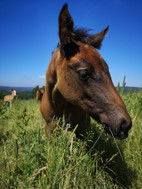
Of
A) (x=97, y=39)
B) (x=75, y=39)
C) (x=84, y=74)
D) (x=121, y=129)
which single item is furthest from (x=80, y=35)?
(x=121, y=129)

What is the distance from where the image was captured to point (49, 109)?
7.27ft

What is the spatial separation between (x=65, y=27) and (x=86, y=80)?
0.82m

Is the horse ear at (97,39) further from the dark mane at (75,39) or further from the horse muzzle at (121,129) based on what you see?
the horse muzzle at (121,129)

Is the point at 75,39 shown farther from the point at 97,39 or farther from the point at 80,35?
the point at 97,39

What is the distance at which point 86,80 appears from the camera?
1426 mm

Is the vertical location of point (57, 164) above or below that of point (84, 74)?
below

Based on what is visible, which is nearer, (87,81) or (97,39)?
(87,81)

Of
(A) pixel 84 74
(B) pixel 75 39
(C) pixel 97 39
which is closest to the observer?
(A) pixel 84 74

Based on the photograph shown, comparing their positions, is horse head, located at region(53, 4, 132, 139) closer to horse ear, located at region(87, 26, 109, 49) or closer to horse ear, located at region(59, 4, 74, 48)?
horse ear, located at region(59, 4, 74, 48)

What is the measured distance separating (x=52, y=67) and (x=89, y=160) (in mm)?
1480

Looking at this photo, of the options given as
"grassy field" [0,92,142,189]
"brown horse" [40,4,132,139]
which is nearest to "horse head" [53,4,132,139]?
"brown horse" [40,4,132,139]

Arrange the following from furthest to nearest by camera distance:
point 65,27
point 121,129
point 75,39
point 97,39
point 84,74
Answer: point 97,39, point 75,39, point 65,27, point 84,74, point 121,129

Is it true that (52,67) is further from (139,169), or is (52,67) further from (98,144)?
(139,169)

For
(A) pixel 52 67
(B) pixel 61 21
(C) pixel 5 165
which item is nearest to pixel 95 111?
(A) pixel 52 67
